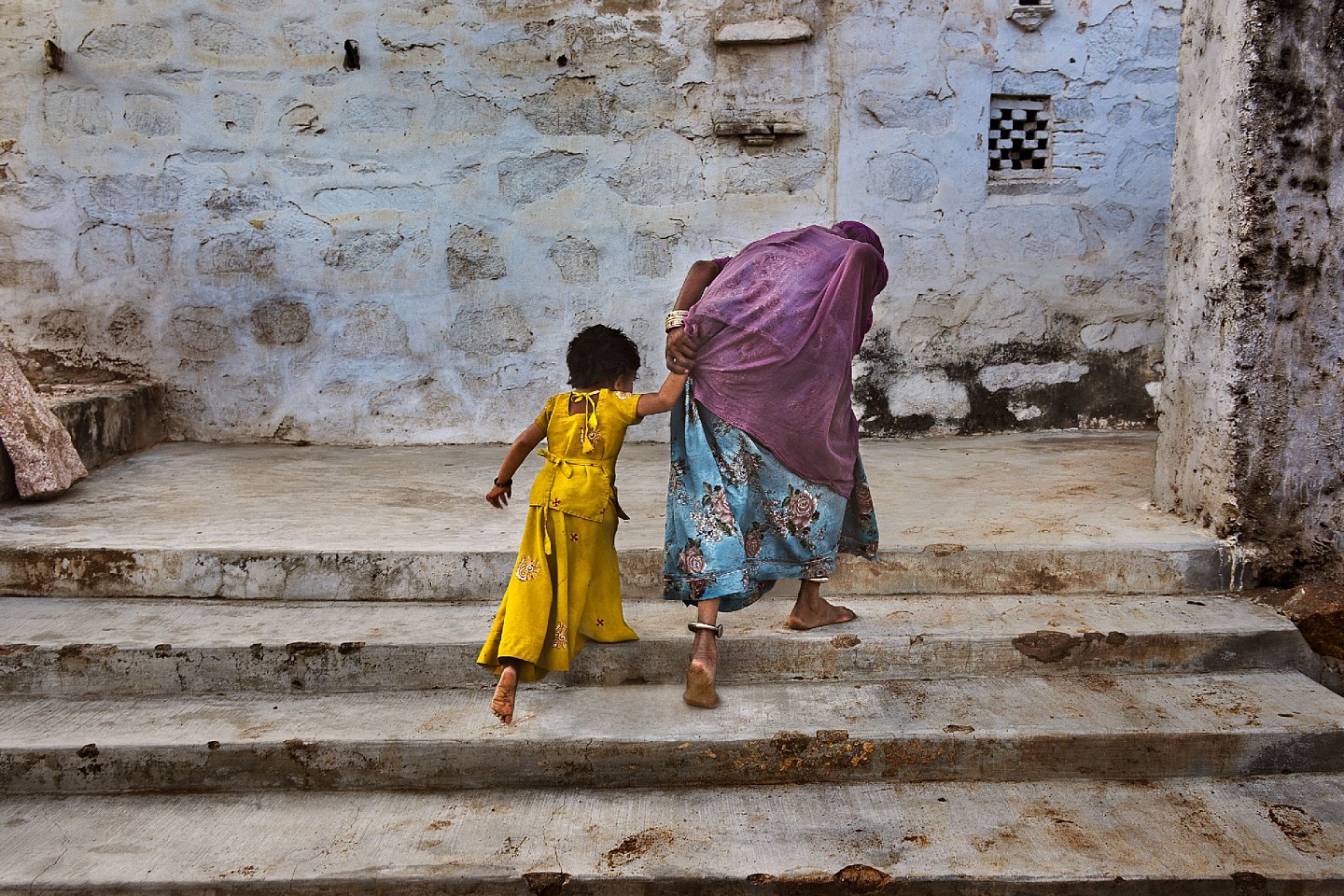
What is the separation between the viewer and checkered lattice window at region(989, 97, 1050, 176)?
18.8 feet

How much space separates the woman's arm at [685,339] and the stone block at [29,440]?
9.25 ft

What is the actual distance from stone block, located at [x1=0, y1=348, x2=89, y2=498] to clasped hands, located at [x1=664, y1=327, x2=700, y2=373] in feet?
9.33

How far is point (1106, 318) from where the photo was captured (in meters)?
5.82

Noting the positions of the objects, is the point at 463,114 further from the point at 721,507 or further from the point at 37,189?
the point at 721,507

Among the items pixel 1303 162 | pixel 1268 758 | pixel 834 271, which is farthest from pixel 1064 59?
pixel 1268 758

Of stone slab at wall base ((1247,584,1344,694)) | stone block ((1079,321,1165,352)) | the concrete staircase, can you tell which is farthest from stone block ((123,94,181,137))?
stone slab at wall base ((1247,584,1344,694))

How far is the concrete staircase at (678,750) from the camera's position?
249 cm

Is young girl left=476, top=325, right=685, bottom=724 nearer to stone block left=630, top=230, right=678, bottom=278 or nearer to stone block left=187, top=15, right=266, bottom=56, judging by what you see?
stone block left=630, top=230, right=678, bottom=278

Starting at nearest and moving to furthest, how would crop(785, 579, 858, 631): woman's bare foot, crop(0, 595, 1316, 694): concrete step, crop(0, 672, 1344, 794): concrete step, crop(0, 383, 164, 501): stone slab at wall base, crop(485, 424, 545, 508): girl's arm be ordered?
crop(0, 672, 1344, 794): concrete step < crop(485, 424, 545, 508): girl's arm < crop(0, 595, 1316, 694): concrete step < crop(785, 579, 858, 631): woman's bare foot < crop(0, 383, 164, 501): stone slab at wall base

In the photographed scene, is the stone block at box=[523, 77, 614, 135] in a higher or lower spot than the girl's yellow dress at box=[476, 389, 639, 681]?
higher

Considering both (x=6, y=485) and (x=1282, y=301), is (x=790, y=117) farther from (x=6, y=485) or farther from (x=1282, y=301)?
(x=6, y=485)

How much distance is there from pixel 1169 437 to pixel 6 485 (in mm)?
4460

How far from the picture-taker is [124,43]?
18.2 ft

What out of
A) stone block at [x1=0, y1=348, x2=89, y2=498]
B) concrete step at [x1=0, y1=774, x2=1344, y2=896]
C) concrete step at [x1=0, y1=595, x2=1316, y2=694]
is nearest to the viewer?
concrete step at [x1=0, y1=774, x2=1344, y2=896]
